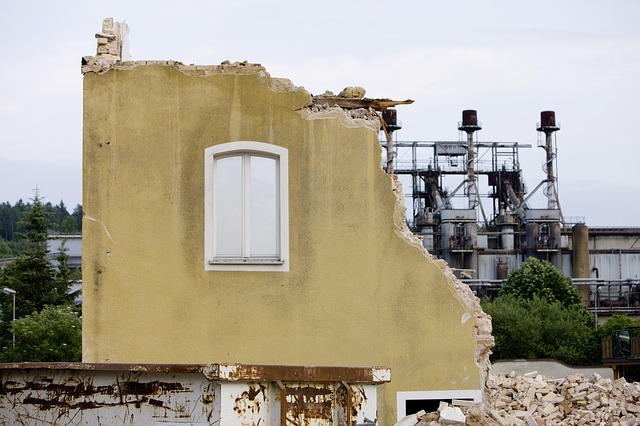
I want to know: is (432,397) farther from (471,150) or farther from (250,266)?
(471,150)

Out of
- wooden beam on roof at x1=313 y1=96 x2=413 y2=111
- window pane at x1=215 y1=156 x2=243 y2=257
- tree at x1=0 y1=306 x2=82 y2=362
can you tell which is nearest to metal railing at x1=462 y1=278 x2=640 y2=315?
tree at x1=0 y1=306 x2=82 y2=362

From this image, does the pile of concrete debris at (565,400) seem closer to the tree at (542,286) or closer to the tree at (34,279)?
the tree at (34,279)

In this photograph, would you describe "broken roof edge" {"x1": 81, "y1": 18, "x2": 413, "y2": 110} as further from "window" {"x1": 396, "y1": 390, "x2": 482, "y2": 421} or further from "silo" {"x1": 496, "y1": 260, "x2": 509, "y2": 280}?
"silo" {"x1": 496, "y1": 260, "x2": 509, "y2": 280}

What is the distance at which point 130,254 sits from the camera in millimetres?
12789

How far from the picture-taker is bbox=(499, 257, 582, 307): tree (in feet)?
197

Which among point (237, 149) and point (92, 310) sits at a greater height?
point (237, 149)

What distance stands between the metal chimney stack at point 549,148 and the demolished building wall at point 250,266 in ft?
209

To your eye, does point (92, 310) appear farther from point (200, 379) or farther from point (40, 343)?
point (40, 343)

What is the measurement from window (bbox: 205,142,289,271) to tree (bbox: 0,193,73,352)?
36322mm

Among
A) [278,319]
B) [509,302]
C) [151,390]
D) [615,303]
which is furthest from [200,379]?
[615,303]

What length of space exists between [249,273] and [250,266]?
0.09m

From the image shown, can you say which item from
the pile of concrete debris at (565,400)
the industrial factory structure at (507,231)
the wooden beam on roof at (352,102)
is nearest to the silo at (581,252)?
the industrial factory structure at (507,231)

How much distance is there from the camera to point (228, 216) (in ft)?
42.2

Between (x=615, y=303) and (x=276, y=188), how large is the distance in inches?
2305
